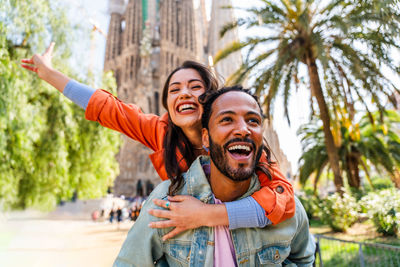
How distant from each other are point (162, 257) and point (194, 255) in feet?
0.70

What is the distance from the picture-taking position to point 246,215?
140 cm

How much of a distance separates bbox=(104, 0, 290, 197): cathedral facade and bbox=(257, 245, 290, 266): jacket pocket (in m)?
32.2

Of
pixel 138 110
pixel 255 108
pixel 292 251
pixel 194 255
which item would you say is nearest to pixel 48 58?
pixel 138 110

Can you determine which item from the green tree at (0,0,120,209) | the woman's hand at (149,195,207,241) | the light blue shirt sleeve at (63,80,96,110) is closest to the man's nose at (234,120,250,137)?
the woman's hand at (149,195,207,241)

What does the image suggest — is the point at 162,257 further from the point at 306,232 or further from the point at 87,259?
the point at 87,259

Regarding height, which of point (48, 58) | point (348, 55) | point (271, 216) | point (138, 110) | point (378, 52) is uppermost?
point (348, 55)

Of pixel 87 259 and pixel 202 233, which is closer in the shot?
pixel 202 233

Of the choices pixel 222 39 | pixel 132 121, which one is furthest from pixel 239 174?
pixel 222 39

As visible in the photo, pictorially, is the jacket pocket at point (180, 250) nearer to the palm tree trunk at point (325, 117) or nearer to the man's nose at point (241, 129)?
the man's nose at point (241, 129)

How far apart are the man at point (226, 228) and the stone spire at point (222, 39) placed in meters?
33.5

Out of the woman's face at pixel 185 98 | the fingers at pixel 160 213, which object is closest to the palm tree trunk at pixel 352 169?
the woman's face at pixel 185 98

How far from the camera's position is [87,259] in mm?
7320

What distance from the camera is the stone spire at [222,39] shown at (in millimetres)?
36375

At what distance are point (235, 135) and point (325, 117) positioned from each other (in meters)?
8.07
